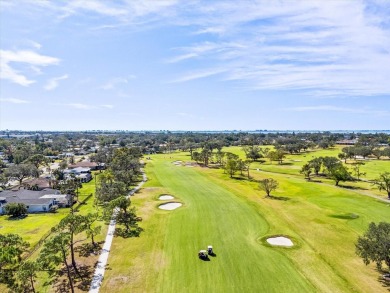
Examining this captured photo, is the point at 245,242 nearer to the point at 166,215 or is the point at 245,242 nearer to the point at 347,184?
the point at 166,215

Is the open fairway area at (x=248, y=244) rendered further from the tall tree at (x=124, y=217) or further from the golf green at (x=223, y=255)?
the tall tree at (x=124, y=217)

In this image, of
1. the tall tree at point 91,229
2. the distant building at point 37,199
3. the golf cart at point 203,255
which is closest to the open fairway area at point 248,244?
the golf cart at point 203,255

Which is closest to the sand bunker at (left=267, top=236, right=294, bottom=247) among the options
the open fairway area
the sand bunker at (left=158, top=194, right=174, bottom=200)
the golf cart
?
the open fairway area

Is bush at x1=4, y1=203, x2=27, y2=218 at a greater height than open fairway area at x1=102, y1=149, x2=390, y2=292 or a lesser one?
lesser

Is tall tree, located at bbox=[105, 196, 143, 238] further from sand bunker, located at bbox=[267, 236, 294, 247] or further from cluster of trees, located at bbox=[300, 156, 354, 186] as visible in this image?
cluster of trees, located at bbox=[300, 156, 354, 186]

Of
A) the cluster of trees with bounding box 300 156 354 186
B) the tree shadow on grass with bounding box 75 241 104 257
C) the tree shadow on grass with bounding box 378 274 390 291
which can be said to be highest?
the cluster of trees with bounding box 300 156 354 186

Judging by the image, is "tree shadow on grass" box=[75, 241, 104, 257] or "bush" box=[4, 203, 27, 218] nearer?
"tree shadow on grass" box=[75, 241, 104, 257]

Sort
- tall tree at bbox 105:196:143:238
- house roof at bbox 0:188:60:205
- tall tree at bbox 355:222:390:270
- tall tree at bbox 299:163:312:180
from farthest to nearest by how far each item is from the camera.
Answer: tall tree at bbox 299:163:312:180, house roof at bbox 0:188:60:205, tall tree at bbox 105:196:143:238, tall tree at bbox 355:222:390:270
